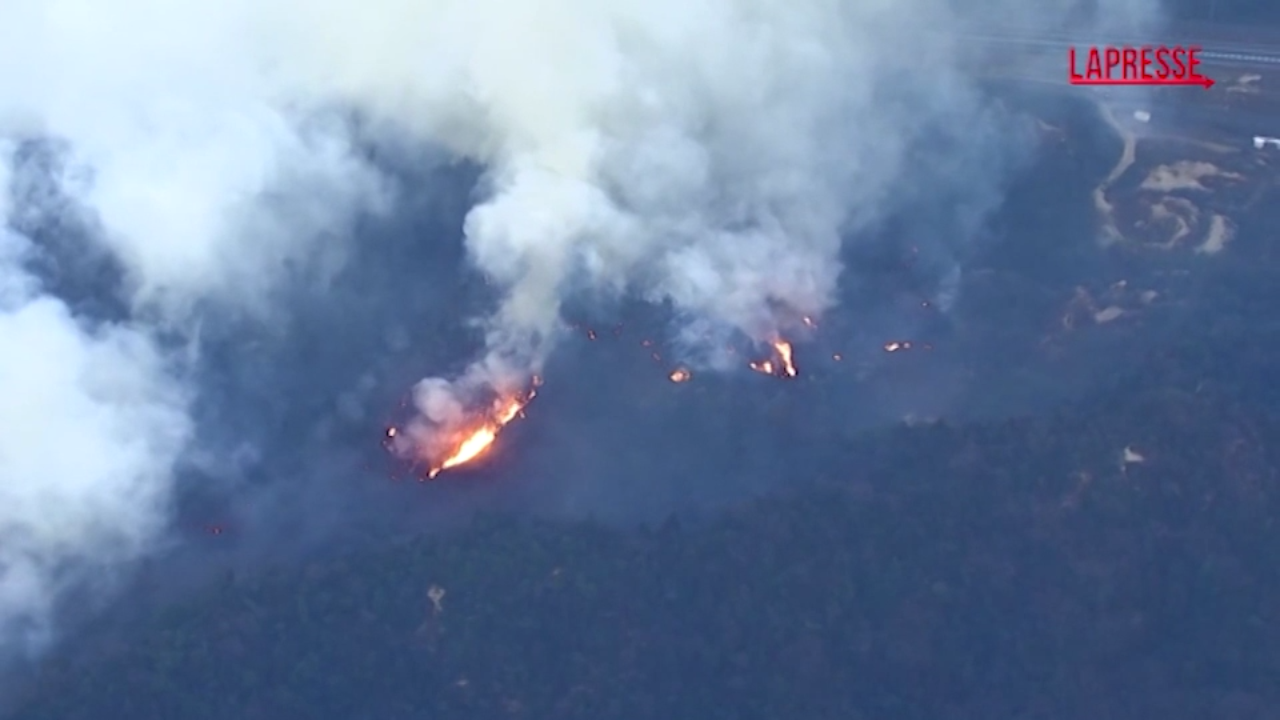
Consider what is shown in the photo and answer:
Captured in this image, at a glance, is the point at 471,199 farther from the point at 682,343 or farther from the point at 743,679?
the point at 743,679

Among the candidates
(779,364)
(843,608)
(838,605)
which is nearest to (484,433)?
(779,364)

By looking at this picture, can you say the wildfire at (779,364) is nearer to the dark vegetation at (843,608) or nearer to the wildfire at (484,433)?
the dark vegetation at (843,608)

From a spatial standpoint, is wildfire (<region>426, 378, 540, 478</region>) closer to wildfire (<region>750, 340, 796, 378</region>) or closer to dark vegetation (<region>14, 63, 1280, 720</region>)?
dark vegetation (<region>14, 63, 1280, 720</region>)

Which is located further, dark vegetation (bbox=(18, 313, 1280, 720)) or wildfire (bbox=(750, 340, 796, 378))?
wildfire (bbox=(750, 340, 796, 378))

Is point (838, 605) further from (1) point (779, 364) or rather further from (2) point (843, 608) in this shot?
(1) point (779, 364)

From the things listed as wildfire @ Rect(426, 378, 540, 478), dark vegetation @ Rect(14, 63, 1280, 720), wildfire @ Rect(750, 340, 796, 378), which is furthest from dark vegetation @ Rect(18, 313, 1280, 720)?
wildfire @ Rect(750, 340, 796, 378)
